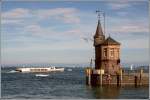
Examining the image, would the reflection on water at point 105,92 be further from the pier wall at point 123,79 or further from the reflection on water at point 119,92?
the pier wall at point 123,79

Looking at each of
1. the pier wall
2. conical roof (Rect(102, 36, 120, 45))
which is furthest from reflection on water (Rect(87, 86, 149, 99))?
conical roof (Rect(102, 36, 120, 45))

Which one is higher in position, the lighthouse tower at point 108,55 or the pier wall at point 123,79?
the lighthouse tower at point 108,55

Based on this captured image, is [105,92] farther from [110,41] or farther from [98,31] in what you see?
[98,31]

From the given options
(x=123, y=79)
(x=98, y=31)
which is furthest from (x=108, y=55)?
(x=98, y=31)

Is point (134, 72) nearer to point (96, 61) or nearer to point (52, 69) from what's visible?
point (96, 61)

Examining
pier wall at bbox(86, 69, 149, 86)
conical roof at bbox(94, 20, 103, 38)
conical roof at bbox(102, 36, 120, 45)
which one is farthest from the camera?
conical roof at bbox(94, 20, 103, 38)

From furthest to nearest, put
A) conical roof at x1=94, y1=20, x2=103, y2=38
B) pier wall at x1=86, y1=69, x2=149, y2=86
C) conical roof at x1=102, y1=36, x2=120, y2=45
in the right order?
1. conical roof at x1=94, y1=20, x2=103, y2=38
2. pier wall at x1=86, y1=69, x2=149, y2=86
3. conical roof at x1=102, y1=36, x2=120, y2=45

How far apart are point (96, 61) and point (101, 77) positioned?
2.52ft

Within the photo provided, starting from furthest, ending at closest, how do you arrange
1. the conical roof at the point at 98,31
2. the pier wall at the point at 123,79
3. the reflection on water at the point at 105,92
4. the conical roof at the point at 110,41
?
the conical roof at the point at 98,31
the pier wall at the point at 123,79
the conical roof at the point at 110,41
the reflection on water at the point at 105,92

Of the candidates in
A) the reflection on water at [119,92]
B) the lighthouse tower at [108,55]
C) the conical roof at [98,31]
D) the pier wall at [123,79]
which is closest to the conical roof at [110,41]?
the lighthouse tower at [108,55]

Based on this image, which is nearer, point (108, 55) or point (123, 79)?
point (108, 55)

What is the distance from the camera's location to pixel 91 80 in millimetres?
17734

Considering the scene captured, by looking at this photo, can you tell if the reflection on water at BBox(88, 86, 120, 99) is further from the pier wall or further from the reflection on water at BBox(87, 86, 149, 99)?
the pier wall

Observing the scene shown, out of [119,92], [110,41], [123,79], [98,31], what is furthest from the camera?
[98,31]
